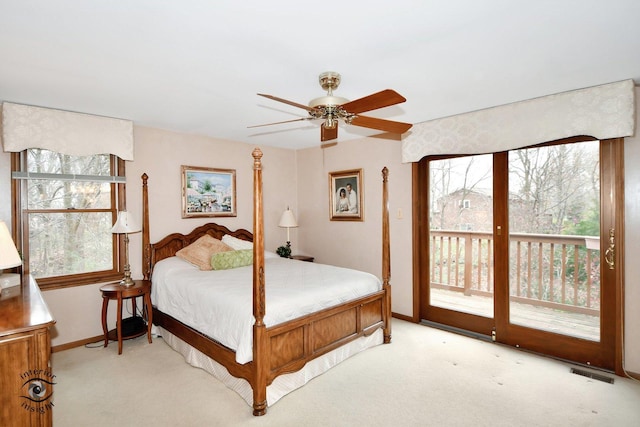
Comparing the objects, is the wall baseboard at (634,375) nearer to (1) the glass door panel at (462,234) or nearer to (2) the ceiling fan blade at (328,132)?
(1) the glass door panel at (462,234)

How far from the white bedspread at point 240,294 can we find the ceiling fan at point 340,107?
53.3 inches

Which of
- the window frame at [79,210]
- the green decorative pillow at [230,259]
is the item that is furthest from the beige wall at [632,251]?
the window frame at [79,210]

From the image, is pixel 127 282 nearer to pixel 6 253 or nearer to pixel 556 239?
pixel 6 253

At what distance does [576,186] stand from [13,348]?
4178mm

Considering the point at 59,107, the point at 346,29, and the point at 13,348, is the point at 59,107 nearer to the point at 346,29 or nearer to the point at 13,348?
the point at 13,348

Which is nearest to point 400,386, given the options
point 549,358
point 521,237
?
point 549,358

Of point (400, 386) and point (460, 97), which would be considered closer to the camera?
point (400, 386)

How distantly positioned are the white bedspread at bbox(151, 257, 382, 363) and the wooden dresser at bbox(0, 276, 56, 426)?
1.10 metres

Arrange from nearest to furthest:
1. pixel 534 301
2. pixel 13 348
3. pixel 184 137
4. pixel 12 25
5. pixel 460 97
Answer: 1. pixel 13 348
2. pixel 12 25
3. pixel 460 97
4. pixel 534 301
5. pixel 184 137

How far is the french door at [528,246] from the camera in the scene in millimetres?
2922

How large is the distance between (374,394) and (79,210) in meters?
3.47

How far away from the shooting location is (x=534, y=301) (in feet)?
11.1

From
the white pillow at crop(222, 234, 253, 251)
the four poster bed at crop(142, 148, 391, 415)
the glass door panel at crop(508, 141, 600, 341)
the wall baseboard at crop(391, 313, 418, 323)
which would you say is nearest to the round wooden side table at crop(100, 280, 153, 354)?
the four poster bed at crop(142, 148, 391, 415)

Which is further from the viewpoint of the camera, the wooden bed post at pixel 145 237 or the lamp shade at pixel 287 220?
the lamp shade at pixel 287 220
